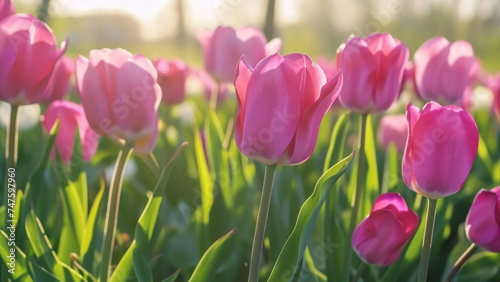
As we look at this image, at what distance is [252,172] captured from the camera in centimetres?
142

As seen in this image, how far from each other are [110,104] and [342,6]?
14475mm

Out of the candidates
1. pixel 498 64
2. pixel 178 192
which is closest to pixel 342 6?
pixel 498 64

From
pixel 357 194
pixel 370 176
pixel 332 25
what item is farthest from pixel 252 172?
pixel 332 25

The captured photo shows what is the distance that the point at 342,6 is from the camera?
14.7 m

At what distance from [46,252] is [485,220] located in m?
0.66

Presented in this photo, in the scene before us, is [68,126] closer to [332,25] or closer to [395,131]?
[395,131]

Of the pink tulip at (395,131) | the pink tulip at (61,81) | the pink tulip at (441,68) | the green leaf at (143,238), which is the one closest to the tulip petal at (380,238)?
the green leaf at (143,238)

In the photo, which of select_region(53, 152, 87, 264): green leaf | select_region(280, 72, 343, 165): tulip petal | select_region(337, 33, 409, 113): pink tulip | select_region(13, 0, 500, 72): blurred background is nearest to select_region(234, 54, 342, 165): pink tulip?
select_region(280, 72, 343, 165): tulip petal

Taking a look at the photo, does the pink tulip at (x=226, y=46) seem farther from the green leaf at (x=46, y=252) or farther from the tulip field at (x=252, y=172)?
the green leaf at (x=46, y=252)

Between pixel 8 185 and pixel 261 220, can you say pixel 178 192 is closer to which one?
pixel 8 185

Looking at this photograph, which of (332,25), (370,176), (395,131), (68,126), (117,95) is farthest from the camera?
(332,25)

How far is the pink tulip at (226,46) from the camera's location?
1428 mm

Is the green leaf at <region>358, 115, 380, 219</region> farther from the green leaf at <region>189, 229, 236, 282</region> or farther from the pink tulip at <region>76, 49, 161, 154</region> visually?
the pink tulip at <region>76, 49, 161, 154</region>

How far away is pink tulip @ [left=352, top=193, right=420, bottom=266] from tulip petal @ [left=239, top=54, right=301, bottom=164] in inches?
9.0
